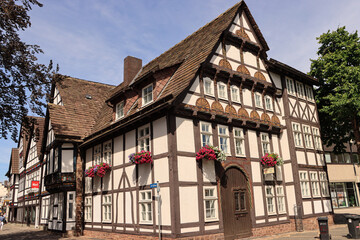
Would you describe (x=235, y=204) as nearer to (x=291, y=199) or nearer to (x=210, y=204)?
(x=210, y=204)

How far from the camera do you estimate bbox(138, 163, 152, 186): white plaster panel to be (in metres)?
15.7

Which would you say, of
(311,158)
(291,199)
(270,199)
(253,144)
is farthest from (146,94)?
(311,158)

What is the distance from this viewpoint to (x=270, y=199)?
60.8 feet

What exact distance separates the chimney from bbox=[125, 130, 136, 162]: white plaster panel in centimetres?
699

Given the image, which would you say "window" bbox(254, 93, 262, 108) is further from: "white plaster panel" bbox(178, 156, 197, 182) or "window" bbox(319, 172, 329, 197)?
"window" bbox(319, 172, 329, 197)

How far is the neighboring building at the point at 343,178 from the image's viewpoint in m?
42.1

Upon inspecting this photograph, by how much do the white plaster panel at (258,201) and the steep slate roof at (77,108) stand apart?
13.2m

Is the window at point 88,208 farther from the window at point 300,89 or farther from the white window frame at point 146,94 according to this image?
the window at point 300,89

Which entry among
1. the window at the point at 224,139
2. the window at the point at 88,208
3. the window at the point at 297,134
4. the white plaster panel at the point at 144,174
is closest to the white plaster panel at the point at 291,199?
the window at the point at 297,134

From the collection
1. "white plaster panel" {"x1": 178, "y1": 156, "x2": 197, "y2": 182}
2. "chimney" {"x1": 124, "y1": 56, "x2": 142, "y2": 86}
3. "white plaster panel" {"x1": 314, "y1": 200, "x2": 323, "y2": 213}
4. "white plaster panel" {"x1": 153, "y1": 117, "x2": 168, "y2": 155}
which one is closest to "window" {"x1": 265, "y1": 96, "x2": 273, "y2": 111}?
"white plaster panel" {"x1": 314, "y1": 200, "x2": 323, "y2": 213}

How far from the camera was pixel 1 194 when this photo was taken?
11512cm

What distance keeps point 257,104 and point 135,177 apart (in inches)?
349

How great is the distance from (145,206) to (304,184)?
10734 mm

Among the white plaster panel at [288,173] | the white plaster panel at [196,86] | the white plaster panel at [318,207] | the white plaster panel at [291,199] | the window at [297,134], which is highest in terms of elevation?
the white plaster panel at [196,86]
